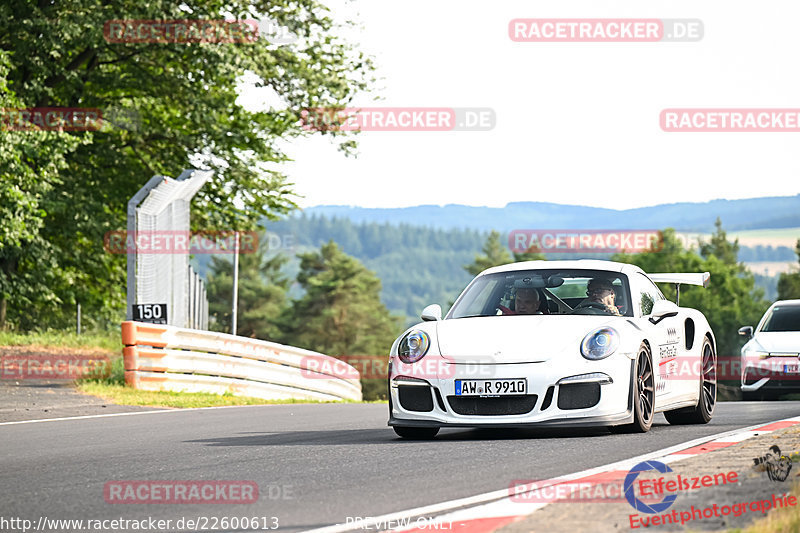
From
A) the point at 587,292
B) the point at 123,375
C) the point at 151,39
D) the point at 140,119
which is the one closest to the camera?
the point at 587,292

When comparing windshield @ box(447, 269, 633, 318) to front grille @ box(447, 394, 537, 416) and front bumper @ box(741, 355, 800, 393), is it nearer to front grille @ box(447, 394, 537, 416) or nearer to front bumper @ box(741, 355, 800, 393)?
front grille @ box(447, 394, 537, 416)

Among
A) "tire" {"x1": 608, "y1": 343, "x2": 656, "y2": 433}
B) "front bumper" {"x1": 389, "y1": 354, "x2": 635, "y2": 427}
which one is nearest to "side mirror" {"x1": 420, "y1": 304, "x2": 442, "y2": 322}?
"front bumper" {"x1": 389, "y1": 354, "x2": 635, "y2": 427}

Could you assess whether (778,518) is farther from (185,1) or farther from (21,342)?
(185,1)

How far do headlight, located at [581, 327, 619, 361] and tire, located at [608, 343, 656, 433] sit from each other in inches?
11.0

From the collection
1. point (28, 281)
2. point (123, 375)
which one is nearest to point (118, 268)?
point (28, 281)

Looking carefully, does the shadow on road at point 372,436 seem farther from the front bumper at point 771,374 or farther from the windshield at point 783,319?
the windshield at point 783,319

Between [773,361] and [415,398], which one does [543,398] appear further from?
[773,361]

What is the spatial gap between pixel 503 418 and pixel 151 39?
18.5 metres

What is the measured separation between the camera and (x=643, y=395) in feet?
29.2

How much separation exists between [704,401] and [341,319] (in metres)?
95.0

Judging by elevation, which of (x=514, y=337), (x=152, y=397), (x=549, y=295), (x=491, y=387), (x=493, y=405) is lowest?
(x=152, y=397)

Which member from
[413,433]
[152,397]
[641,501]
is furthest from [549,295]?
[152,397]

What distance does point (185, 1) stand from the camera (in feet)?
82.2

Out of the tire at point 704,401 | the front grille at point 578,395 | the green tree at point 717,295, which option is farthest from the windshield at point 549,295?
the green tree at point 717,295
